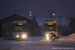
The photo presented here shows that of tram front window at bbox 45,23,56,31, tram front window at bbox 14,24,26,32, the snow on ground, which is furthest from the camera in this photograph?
tram front window at bbox 45,23,56,31

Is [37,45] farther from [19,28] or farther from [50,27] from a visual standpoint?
[50,27]

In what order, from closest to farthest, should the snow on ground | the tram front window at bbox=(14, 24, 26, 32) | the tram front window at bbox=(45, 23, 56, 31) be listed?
the snow on ground < the tram front window at bbox=(14, 24, 26, 32) < the tram front window at bbox=(45, 23, 56, 31)

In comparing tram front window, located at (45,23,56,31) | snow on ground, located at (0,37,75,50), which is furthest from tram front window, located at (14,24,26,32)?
snow on ground, located at (0,37,75,50)

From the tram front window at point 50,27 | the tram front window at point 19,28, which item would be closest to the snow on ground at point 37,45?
the tram front window at point 19,28

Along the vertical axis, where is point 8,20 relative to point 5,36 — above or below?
above

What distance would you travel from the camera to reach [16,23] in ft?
90.9

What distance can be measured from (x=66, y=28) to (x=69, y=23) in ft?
46.8

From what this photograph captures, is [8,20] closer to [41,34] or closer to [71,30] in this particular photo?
[41,34]

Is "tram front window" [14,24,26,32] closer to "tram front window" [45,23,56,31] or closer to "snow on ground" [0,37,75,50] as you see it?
"tram front window" [45,23,56,31]

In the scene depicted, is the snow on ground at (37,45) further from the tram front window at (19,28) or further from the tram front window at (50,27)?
the tram front window at (50,27)

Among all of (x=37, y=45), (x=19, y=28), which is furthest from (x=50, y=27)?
(x=37, y=45)

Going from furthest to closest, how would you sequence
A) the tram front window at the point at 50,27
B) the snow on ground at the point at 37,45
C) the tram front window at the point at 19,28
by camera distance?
1. the tram front window at the point at 50,27
2. the tram front window at the point at 19,28
3. the snow on ground at the point at 37,45

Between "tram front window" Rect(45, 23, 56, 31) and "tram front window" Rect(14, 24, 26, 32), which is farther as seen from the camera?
"tram front window" Rect(45, 23, 56, 31)

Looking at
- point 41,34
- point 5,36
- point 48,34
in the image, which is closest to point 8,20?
point 5,36
